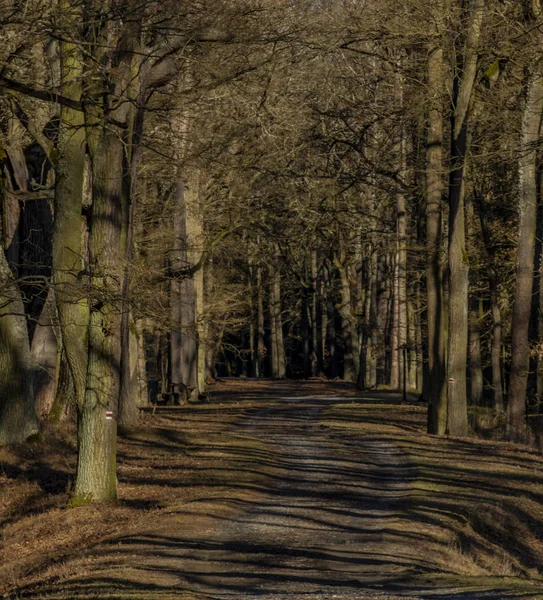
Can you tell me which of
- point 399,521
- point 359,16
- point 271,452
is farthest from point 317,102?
point 399,521

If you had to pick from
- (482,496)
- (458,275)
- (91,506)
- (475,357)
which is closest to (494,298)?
(475,357)

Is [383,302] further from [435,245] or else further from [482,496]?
[482,496]

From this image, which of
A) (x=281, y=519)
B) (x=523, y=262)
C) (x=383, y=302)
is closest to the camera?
(x=281, y=519)

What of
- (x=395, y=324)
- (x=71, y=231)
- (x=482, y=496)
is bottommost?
(x=482, y=496)

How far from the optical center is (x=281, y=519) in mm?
14414

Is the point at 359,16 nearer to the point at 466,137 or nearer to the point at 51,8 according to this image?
the point at 466,137

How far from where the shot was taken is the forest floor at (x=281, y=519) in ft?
34.3

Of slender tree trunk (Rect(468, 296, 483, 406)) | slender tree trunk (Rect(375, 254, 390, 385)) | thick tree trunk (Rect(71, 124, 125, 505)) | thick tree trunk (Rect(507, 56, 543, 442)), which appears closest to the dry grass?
thick tree trunk (Rect(507, 56, 543, 442))

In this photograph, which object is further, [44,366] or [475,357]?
[475,357]

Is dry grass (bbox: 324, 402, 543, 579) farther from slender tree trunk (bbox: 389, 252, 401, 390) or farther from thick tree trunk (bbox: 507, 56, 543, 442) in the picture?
slender tree trunk (bbox: 389, 252, 401, 390)

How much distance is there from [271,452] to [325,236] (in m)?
20.8

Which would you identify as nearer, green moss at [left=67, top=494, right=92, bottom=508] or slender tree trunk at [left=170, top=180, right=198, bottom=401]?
green moss at [left=67, top=494, right=92, bottom=508]

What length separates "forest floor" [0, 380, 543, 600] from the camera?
1047cm

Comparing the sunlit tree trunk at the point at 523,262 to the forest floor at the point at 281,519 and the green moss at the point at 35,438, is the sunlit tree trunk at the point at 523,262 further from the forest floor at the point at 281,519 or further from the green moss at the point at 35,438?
the green moss at the point at 35,438
